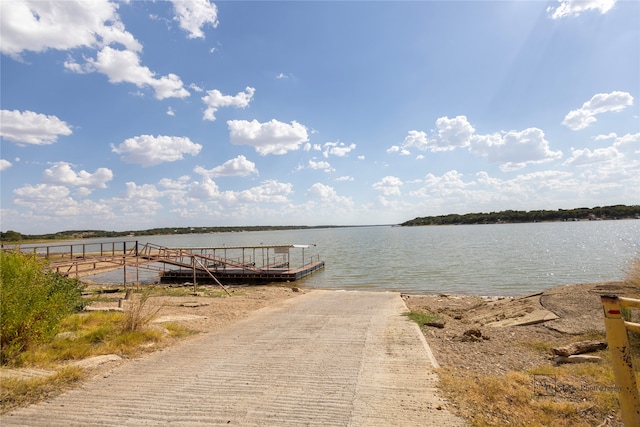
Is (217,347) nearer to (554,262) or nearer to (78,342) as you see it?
(78,342)

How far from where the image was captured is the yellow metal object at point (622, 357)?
346 cm

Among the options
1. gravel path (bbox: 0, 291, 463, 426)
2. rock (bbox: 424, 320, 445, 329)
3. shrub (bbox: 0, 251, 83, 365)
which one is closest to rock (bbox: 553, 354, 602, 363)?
gravel path (bbox: 0, 291, 463, 426)

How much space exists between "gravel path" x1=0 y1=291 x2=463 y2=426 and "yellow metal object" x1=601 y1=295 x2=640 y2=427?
69.8 inches

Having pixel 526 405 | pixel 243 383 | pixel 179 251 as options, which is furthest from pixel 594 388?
pixel 179 251

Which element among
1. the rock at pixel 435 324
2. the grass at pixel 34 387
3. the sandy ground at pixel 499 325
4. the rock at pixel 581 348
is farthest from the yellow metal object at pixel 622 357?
the rock at pixel 435 324

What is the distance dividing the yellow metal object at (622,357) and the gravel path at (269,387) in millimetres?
1773

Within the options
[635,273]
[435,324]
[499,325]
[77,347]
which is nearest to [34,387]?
[77,347]

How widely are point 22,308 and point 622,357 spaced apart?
9.37m

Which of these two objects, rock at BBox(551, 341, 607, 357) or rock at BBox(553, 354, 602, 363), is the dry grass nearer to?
rock at BBox(553, 354, 602, 363)

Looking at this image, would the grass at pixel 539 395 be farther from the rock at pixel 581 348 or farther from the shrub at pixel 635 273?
the shrub at pixel 635 273

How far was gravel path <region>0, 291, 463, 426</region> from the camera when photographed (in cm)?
478

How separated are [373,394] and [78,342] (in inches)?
279

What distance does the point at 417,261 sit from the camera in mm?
44688

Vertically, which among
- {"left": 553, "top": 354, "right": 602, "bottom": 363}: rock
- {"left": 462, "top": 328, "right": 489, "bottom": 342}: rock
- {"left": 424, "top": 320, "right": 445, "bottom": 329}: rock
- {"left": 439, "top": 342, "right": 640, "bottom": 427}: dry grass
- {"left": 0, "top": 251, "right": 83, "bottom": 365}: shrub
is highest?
{"left": 0, "top": 251, "right": 83, "bottom": 365}: shrub
